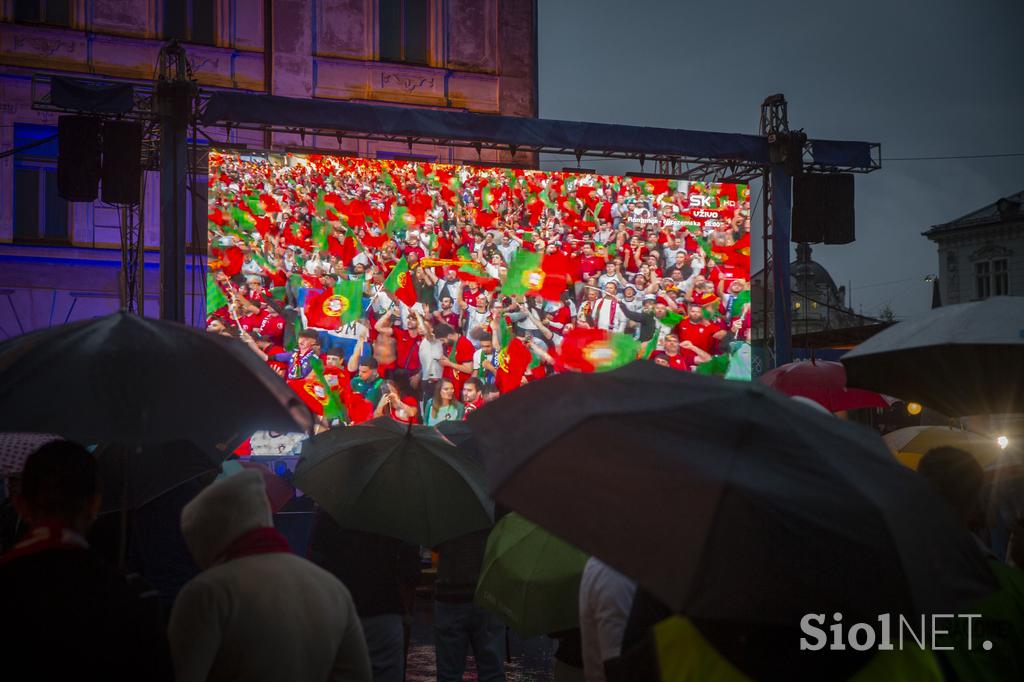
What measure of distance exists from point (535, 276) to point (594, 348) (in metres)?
1.44

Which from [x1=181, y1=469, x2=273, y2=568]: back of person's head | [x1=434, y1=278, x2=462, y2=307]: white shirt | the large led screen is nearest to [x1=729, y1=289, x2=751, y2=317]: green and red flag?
the large led screen

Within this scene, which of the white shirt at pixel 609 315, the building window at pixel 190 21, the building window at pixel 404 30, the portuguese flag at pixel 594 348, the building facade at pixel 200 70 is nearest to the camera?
the portuguese flag at pixel 594 348

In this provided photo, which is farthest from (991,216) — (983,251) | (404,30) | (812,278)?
(404,30)

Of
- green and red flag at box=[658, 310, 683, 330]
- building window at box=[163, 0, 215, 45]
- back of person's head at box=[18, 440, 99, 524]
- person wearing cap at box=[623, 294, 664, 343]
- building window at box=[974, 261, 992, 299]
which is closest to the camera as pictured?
back of person's head at box=[18, 440, 99, 524]

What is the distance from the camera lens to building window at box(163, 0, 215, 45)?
19.8 m

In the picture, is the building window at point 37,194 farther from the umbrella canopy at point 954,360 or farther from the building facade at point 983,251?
the building facade at point 983,251

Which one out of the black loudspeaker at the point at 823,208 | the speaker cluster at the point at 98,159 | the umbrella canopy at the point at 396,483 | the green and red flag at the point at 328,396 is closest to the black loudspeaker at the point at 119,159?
the speaker cluster at the point at 98,159

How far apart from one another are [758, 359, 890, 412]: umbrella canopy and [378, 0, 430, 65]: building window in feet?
45.0

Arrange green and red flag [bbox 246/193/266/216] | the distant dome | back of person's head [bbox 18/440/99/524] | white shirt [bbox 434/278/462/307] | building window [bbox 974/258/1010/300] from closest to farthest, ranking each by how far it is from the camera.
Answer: back of person's head [bbox 18/440/99/524], green and red flag [bbox 246/193/266/216], white shirt [bbox 434/278/462/307], building window [bbox 974/258/1010/300], the distant dome

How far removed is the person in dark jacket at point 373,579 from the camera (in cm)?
525

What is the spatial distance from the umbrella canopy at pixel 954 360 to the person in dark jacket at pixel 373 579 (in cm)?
248

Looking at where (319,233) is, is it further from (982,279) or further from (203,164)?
(982,279)

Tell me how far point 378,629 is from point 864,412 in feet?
67.2

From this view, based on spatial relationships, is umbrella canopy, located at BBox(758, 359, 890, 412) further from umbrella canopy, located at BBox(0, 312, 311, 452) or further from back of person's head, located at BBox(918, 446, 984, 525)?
umbrella canopy, located at BBox(0, 312, 311, 452)
